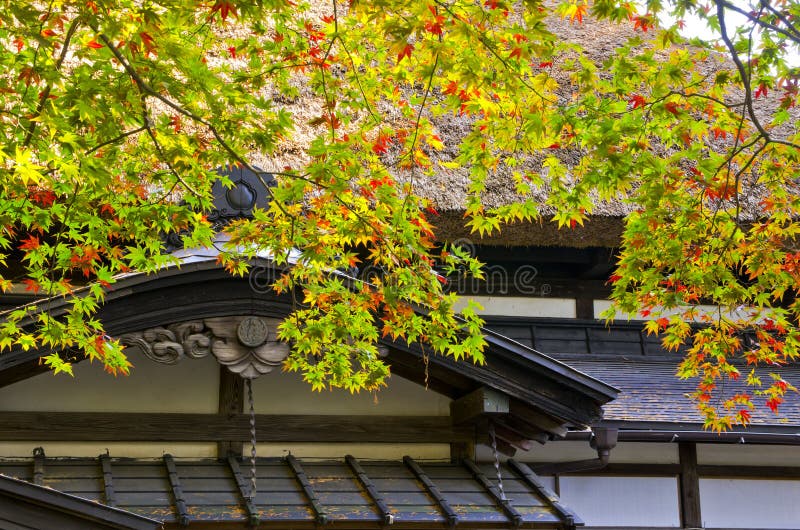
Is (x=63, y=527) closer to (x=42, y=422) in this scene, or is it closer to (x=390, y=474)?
(x=42, y=422)

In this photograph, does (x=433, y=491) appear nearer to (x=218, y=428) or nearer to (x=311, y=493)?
(x=311, y=493)

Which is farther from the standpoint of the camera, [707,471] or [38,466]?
[707,471]

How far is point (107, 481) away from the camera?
225 inches

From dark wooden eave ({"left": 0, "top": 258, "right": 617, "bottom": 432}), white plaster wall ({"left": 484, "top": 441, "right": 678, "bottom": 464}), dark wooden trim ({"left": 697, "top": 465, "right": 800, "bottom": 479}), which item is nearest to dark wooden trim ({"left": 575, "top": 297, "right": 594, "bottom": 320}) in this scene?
white plaster wall ({"left": 484, "top": 441, "right": 678, "bottom": 464})

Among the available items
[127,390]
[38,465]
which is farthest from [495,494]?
[38,465]

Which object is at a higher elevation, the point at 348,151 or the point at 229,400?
the point at 348,151

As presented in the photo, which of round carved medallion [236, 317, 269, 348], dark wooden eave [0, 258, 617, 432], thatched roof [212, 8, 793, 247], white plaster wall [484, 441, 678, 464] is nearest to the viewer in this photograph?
dark wooden eave [0, 258, 617, 432]

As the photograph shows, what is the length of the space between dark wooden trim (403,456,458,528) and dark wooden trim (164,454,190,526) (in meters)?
1.63

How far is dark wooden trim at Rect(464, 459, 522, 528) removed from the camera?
6.03 metres

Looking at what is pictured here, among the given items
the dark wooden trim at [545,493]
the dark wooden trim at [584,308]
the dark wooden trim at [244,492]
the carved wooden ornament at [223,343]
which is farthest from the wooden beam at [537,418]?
the dark wooden trim at [584,308]

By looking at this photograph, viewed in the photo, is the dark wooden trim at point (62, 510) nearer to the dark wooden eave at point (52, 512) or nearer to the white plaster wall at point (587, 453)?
the dark wooden eave at point (52, 512)

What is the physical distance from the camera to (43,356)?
5.58 m

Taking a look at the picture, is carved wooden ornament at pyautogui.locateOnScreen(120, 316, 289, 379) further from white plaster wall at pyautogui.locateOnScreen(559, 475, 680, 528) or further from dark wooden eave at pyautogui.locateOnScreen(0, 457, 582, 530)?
white plaster wall at pyautogui.locateOnScreen(559, 475, 680, 528)

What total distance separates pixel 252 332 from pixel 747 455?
4.62 m
